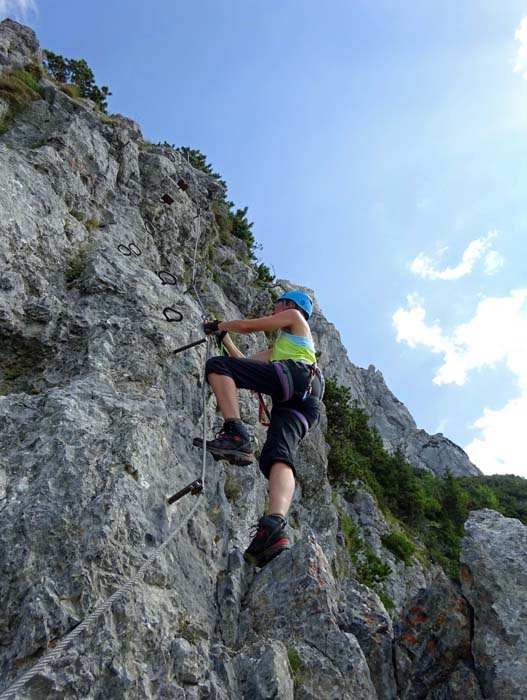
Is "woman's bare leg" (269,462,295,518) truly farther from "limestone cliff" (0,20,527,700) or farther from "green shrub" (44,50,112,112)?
"green shrub" (44,50,112,112)

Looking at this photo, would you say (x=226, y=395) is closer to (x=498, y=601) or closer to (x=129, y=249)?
(x=498, y=601)

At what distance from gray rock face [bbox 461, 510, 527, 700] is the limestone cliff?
0.8 inches

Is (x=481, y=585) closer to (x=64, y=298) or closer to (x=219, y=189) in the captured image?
(x=64, y=298)

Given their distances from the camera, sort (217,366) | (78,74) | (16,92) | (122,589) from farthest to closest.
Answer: (78,74), (16,92), (217,366), (122,589)

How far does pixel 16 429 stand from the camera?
15.2 feet

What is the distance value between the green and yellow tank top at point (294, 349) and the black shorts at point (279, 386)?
11cm

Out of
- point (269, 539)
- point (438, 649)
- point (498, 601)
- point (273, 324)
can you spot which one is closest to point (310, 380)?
point (273, 324)

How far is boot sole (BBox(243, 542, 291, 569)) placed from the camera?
15.9 feet

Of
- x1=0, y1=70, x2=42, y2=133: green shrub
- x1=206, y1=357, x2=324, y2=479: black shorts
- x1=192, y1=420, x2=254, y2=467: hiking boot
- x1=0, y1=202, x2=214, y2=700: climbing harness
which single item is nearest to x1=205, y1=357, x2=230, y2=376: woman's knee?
x1=206, y1=357, x2=324, y2=479: black shorts

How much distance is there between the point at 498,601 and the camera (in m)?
4.77

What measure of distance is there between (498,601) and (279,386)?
3018mm

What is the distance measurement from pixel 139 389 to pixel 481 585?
4.30 m

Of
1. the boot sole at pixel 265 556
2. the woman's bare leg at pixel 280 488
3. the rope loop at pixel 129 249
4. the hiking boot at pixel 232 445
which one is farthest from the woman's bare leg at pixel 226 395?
the rope loop at pixel 129 249

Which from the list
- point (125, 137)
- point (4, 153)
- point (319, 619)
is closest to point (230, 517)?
point (319, 619)
